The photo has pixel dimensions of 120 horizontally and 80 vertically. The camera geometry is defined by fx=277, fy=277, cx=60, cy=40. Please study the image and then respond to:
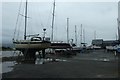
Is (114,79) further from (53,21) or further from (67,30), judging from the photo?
(67,30)

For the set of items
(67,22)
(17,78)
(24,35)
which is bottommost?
(17,78)

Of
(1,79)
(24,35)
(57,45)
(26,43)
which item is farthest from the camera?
(57,45)

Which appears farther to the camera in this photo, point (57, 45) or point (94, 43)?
point (94, 43)

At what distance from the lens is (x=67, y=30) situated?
3531 inches

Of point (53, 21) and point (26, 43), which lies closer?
point (26, 43)

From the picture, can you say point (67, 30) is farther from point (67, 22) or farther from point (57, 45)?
point (57, 45)

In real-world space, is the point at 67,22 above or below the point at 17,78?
above

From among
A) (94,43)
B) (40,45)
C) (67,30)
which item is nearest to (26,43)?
(40,45)

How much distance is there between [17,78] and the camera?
1686 cm

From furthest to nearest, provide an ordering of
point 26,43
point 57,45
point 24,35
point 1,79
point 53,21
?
1. point 57,45
2. point 53,21
3. point 24,35
4. point 26,43
5. point 1,79

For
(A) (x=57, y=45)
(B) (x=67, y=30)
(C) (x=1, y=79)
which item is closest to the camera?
(C) (x=1, y=79)

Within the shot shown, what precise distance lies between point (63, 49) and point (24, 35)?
27.6 m

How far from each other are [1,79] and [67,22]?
7643 centimetres

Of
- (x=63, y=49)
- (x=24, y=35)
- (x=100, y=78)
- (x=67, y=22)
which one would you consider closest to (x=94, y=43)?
(x=67, y=22)
